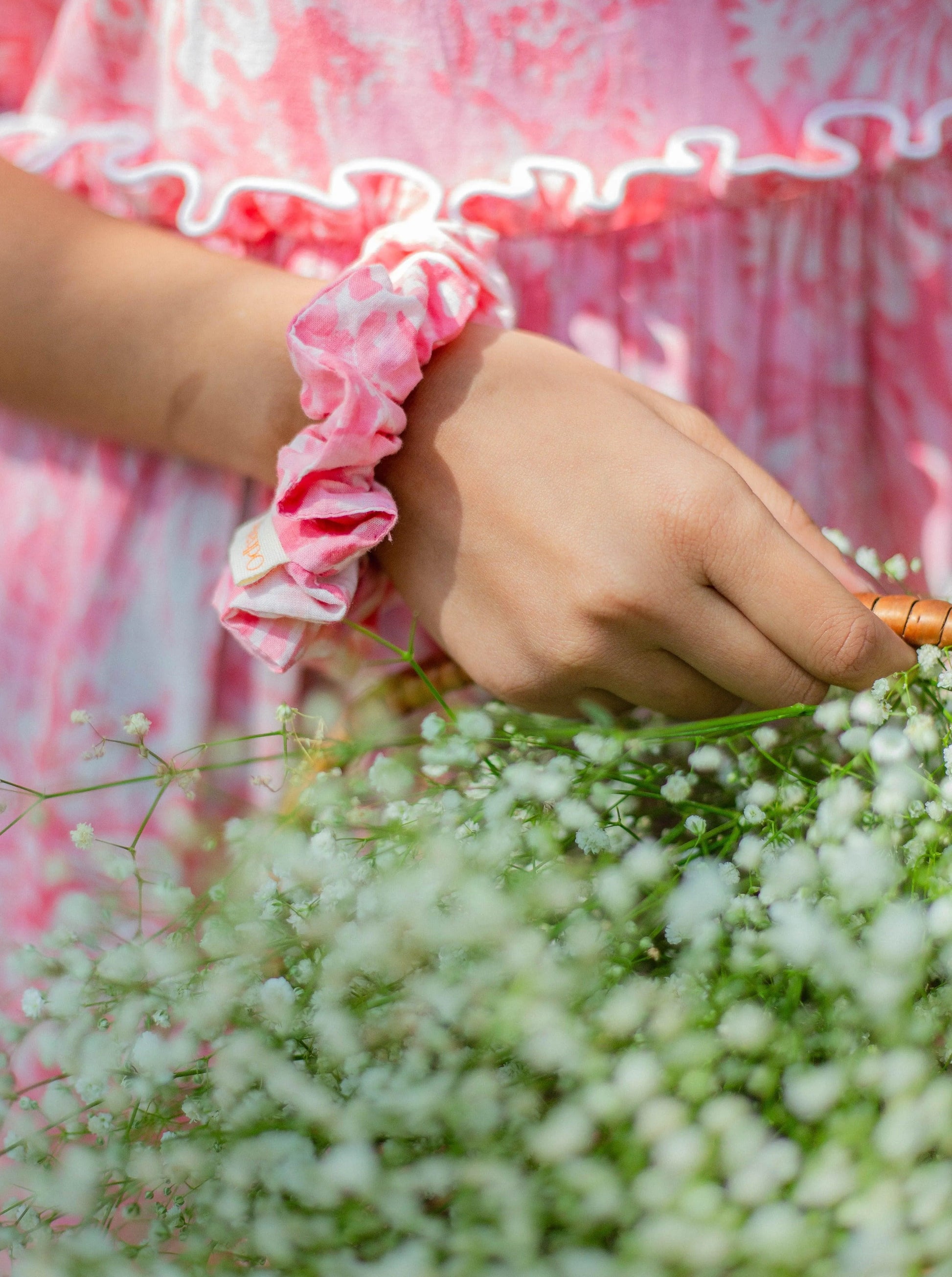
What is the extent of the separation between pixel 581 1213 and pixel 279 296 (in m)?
0.46

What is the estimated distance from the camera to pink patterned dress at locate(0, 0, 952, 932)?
1.81 ft

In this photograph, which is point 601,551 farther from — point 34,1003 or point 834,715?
point 34,1003

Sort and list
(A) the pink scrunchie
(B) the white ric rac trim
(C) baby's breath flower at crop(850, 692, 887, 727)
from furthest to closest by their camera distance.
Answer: (B) the white ric rac trim, (A) the pink scrunchie, (C) baby's breath flower at crop(850, 692, 887, 727)

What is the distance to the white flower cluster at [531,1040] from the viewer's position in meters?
0.22

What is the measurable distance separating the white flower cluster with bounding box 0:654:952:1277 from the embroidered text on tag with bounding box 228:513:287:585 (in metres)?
0.13

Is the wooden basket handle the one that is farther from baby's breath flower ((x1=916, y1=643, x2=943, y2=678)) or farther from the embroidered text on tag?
the embroidered text on tag

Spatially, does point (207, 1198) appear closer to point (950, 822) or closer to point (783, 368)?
point (950, 822)

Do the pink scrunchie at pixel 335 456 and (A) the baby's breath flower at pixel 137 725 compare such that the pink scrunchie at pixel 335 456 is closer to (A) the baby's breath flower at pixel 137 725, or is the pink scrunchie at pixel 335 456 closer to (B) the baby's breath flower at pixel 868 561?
(A) the baby's breath flower at pixel 137 725

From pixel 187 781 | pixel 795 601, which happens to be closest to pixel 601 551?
pixel 795 601

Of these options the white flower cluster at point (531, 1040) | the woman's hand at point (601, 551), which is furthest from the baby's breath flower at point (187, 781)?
the woman's hand at point (601, 551)

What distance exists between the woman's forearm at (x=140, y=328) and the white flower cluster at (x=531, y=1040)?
25cm

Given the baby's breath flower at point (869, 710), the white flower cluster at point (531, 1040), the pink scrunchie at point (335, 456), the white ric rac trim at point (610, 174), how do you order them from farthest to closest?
the white ric rac trim at point (610, 174) → the pink scrunchie at point (335, 456) → the baby's breath flower at point (869, 710) → the white flower cluster at point (531, 1040)

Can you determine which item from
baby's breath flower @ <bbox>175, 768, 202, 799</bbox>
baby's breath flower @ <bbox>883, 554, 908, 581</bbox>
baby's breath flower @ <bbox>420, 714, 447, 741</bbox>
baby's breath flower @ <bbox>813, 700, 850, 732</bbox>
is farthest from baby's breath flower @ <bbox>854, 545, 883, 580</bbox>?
baby's breath flower @ <bbox>175, 768, 202, 799</bbox>

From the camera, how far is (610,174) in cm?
57
